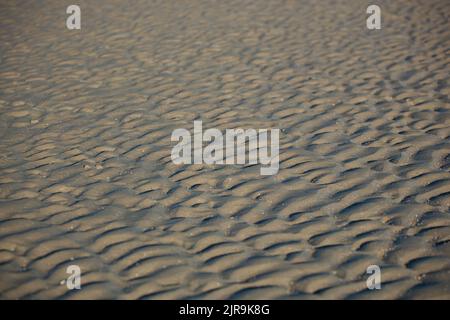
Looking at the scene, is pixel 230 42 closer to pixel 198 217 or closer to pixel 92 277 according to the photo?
pixel 198 217

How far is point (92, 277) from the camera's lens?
135 inches

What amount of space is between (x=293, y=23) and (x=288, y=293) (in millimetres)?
7340

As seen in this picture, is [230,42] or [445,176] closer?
[445,176]

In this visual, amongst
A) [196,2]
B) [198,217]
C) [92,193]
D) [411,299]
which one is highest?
[196,2]

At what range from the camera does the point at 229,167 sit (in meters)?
4.86

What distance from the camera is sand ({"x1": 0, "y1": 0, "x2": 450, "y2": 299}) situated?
3434mm

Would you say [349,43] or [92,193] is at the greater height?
→ [349,43]

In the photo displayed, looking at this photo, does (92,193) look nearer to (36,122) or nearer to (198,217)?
(198,217)

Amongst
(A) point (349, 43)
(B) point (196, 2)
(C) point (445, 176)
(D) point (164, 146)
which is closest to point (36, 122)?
(D) point (164, 146)

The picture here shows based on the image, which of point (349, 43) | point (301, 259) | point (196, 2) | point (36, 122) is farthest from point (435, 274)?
point (196, 2)

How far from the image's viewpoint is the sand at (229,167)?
3434mm

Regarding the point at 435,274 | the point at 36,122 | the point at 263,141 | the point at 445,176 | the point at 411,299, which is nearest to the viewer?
the point at 411,299

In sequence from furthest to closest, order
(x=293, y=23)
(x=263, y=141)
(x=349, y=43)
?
(x=293, y=23) < (x=349, y=43) < (x=263, y=141)

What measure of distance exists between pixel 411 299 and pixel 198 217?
183 centimetres
